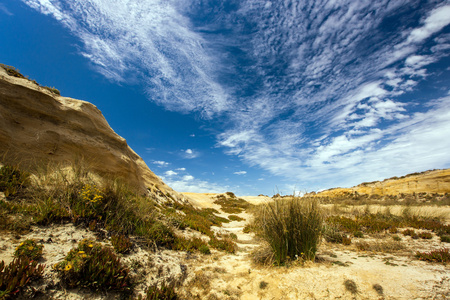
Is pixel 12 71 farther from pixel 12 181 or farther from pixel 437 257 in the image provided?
pixel 437 257

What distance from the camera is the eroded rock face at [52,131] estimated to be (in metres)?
7.25

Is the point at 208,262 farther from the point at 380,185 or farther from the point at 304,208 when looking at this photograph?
the point at 380,185

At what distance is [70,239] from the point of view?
12.9 ft

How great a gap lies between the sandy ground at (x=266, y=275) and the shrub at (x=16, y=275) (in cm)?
19

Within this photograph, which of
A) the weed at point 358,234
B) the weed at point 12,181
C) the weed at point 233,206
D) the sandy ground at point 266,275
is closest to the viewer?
the sandy ground at point 266,275

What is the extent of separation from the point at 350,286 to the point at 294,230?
1.56 meters

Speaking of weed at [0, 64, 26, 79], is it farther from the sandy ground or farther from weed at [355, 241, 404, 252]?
weed at [355, 241, 404, 252]

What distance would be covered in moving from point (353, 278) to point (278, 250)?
1.68 metres

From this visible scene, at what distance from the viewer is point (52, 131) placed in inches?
338

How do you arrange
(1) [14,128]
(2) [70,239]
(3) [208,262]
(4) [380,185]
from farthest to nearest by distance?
(4) [380,185] → (1) [14,128] → (3) [208,262] → (2) [70,239]

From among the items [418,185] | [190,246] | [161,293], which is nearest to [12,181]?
[161,293]

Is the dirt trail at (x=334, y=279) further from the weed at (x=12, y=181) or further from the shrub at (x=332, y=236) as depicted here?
the weed at (x=12, y=181)

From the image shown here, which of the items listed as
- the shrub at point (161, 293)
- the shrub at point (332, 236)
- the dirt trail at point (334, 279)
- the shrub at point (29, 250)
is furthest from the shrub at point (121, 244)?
the shrub at point (332, 236)

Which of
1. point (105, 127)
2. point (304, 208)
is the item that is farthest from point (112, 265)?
point (105, 127)
